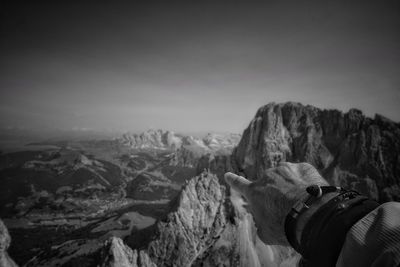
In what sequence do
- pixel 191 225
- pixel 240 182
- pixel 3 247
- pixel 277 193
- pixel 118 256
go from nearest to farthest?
1. pixel 277 193
2. pixel 240 182
3. pixel 3 247
4. pixel 118 256
5. pixel 191 225

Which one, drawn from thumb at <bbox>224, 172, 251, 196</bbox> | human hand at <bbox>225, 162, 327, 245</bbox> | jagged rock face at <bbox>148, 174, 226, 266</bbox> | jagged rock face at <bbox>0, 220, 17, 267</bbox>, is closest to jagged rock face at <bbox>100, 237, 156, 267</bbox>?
jagged rock face at <bbox>148, 174, 226, 266</bbox>

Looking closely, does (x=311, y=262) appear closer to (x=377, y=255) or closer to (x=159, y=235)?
(x=377, y=255)

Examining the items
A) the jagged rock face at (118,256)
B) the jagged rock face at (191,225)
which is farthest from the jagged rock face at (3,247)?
the jagged rock face at (191,225)

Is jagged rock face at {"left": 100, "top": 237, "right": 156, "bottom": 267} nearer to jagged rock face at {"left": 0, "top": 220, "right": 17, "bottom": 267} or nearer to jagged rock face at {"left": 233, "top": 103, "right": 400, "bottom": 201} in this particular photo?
jagged rock face at {"left": 0, "top": 220, "right": 17, "bottom": 267}

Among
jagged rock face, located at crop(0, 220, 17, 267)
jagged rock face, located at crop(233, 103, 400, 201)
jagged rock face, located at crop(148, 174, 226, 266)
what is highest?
jagged rock face, located at crop(233, 103, 400, 201)

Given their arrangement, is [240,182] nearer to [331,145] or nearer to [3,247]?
[3,247]

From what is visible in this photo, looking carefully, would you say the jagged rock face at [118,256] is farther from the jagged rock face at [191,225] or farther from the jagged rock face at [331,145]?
the jagged rock face at [331,145]

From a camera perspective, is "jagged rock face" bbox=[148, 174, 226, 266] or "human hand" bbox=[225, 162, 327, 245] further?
"jagged rock face" bbox=[148, 174, 226, 266]

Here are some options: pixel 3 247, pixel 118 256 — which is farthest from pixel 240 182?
pixel 118 256

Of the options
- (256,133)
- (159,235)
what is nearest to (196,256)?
(159,235)
